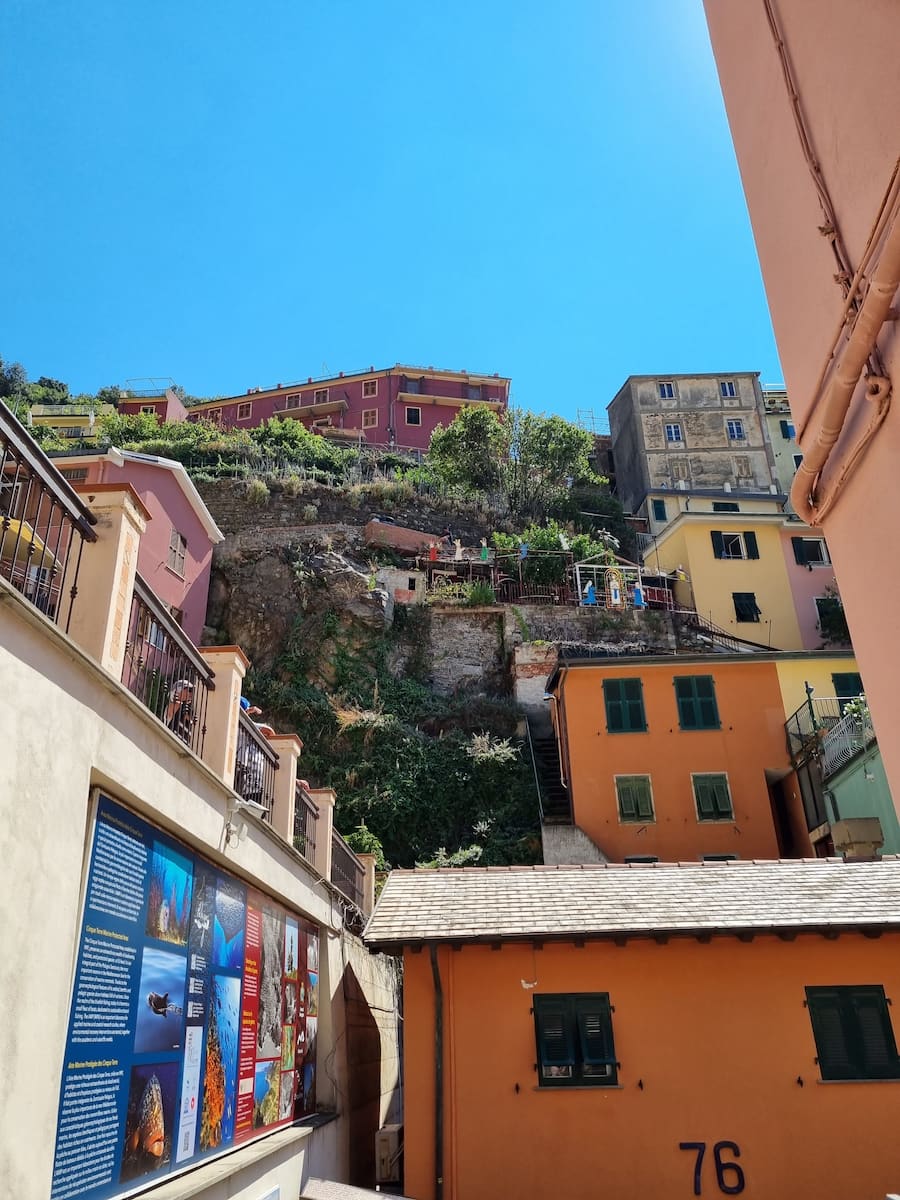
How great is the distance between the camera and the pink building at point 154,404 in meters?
48.0

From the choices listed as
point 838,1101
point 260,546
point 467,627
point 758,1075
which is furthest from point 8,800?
point 260,546

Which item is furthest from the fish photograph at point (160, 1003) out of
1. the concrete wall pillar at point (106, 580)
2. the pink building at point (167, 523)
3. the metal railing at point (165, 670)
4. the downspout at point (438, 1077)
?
the pink building at point (167, 523)

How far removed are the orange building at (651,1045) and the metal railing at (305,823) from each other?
1.26m

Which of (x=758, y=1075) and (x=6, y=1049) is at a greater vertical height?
(x=6, y=1049)

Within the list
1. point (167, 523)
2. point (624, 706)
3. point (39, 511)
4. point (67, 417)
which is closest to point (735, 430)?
→ point (624, 706)

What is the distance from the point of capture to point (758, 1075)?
9930 mm

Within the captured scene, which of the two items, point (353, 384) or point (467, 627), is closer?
point (467, 627)

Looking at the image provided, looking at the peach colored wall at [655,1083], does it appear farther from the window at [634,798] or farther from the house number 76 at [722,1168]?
the window at [634,798]

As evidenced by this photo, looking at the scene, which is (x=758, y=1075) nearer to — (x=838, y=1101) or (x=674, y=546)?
(x=838, y=1101)

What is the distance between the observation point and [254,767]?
8.88m

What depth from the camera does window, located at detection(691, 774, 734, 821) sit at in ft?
64.3

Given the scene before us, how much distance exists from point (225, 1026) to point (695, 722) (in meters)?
15.9

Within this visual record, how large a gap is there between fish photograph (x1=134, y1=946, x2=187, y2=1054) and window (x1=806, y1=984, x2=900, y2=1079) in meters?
7.98

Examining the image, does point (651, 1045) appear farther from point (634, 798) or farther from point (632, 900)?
point (634, 798)
